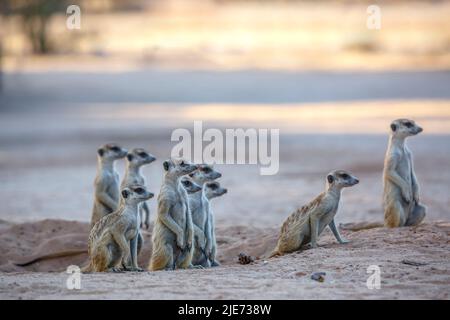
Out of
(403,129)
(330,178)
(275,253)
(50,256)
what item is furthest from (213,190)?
(403,129)

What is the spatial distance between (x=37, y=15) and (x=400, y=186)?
1009 inches

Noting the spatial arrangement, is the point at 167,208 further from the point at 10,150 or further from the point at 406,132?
the point at 10,150

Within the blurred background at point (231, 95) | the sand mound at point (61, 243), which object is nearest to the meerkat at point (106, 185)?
the sand mound at point (61, 243)

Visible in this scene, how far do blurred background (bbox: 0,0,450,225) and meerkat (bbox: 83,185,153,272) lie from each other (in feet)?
14.3

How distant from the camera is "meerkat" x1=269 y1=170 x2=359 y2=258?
33.0 feet

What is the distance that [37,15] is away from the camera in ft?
115

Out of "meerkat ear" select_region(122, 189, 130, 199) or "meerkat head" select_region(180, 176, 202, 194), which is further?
"meerkat head" select_region(180, 176, 202, 194)

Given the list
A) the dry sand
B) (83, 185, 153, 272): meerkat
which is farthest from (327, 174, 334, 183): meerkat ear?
(83, 185, 153, 272): meerkat

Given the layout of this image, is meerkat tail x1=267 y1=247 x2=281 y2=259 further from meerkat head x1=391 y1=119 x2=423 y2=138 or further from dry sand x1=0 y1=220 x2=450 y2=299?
meerkat head x1=391 y1=119 x2=423 y2=138

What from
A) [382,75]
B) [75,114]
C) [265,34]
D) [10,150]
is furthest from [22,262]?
[265,34]

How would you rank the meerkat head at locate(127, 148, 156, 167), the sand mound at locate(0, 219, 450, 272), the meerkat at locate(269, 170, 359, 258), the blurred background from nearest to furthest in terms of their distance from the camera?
the sand mound at locate(0, 219, 450, 272) < the meerkat at locate(269, 170, 359, 258) < the meerkat head at locate(127, 148, 156, 167) < the blurred background

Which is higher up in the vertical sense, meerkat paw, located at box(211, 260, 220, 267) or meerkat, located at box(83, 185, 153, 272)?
meerkat, located at box(83, 185, 153, 272)

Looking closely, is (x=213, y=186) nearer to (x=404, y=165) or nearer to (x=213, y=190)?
(x=213, y=190)

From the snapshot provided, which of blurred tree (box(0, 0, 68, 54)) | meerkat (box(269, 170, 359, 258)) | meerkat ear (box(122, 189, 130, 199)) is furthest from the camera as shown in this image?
blurred tree (box(0, 0, 68, 54))
